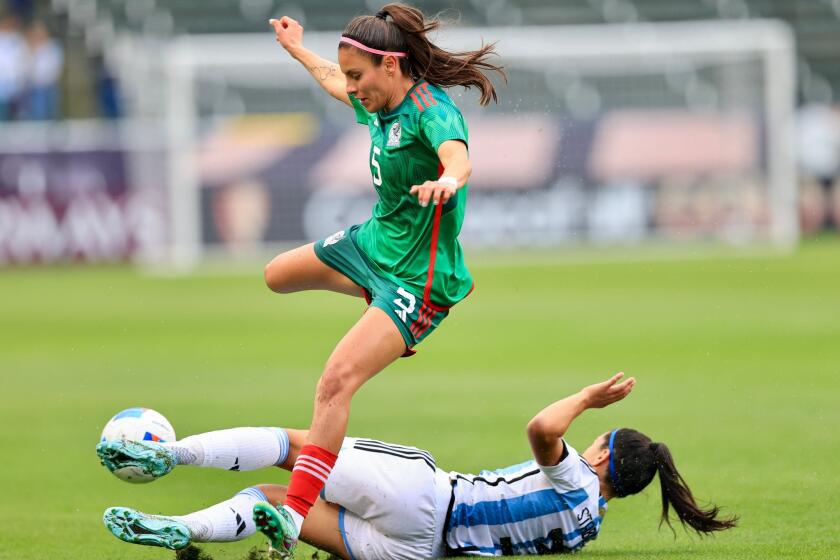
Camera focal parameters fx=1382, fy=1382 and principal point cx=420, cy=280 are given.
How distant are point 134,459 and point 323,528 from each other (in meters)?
0.84

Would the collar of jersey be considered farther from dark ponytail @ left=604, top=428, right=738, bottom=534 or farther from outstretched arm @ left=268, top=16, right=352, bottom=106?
dark ponytail @ left=604, top=428, right=738, bottom=534

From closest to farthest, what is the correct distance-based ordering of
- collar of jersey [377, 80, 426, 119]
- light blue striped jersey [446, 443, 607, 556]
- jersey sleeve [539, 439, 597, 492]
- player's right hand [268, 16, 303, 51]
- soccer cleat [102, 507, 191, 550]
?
soccer cleat [102, 507, 191, 550] → jersey sleeve [539, 439, 597, 492] → light blue striped jersey [446, 443, 607, 556] → collar of jersey [377, 80, 426, 119] → player's right hand [268, 16, 303, 51]

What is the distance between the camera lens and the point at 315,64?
7199 millimetres

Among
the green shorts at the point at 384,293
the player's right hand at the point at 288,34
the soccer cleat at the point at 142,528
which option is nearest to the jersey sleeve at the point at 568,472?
the green shorts at the point at 384,293

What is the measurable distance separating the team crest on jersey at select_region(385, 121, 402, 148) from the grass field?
6.26 ft

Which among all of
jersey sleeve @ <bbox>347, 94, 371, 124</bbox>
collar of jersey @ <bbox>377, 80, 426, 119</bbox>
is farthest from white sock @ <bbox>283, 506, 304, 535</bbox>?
jersey sleeve @ <bbox>347, 94, 371, 124</bbox>

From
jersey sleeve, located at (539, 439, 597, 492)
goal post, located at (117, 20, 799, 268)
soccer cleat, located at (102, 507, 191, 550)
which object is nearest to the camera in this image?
soccer cleat, located at (102, 507, 191, 550)

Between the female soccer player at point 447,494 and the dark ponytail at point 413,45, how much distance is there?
64.0 inches

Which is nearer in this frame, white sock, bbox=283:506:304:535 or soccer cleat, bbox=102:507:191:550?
soccer cleat, bbox=102:507:191:550

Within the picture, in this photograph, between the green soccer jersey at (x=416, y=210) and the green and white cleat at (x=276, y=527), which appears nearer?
the green and white cleat at (x=276, y=527)

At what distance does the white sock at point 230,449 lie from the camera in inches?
221

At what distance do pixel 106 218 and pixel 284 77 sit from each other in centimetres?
410

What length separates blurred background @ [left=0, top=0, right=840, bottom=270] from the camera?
23656mm

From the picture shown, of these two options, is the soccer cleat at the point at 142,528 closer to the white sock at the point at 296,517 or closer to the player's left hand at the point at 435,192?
the white sock at the point at 296,517
